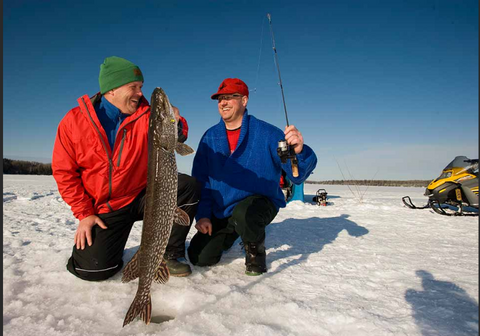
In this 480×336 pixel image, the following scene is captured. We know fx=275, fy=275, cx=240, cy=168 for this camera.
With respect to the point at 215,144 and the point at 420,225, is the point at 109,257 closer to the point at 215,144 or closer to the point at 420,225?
the point at 215,144

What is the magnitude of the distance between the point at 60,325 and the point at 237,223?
1937mm

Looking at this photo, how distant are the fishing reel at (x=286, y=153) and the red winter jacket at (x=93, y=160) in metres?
1.62

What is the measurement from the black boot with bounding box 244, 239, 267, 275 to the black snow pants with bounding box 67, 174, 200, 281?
83 centimetres

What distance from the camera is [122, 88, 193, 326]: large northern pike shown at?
2324 mm

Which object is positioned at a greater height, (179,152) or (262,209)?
(179,152)

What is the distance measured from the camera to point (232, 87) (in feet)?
12.3

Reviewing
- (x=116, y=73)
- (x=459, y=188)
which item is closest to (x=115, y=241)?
(x=116, y=73)

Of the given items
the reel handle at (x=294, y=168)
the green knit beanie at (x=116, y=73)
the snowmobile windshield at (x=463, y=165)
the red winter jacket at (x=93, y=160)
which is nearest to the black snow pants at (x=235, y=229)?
the reel handle at (x=294, y=168)

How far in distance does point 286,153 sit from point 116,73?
2190mm

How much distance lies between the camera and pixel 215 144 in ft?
12.8

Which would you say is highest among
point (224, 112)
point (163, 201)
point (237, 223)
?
point (224, 112)

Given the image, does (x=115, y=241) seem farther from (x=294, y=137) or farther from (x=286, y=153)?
(x=294, y=137)

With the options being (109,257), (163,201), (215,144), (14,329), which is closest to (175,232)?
(109,257)

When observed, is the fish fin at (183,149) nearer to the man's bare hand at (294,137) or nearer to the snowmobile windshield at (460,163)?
the man's bare hand at (294,137)
